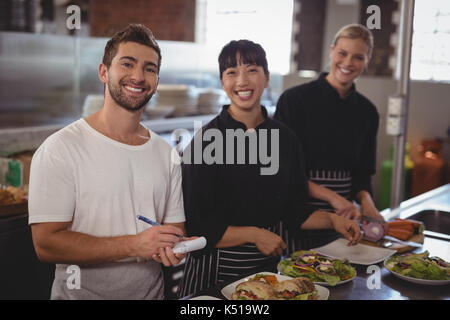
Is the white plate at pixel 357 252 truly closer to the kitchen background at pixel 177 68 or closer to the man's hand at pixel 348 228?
the man's hand at pixel 348 228

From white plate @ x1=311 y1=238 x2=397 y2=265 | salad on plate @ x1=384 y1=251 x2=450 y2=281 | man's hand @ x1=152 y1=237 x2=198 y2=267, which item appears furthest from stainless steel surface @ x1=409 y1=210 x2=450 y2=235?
man's hand @ x1=152 y1=237 x2=198 y2=267

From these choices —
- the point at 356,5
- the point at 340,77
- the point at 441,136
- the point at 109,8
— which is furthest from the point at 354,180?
the point at 356,5

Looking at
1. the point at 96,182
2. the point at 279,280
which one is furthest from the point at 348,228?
the point at 96,182

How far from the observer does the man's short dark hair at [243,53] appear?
5.61 ft

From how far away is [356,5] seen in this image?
7.32 meters

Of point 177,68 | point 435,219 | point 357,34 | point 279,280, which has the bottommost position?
point 435,219

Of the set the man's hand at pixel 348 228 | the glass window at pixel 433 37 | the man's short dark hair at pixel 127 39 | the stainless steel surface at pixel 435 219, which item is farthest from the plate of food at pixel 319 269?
the glass window at pixel 433 37

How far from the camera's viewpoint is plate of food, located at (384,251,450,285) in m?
1.54

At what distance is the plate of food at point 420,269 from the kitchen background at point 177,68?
94 centimetres

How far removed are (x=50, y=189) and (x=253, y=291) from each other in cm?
59

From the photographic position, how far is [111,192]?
1443mm

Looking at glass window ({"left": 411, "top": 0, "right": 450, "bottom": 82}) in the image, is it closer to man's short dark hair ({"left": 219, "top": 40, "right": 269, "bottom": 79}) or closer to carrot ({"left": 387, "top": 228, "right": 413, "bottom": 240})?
carrot ({"left": 387, "top": 228, "right": 413, "bottom": 240})

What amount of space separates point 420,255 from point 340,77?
2.89ft

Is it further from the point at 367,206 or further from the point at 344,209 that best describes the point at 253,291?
the point at 367,206
